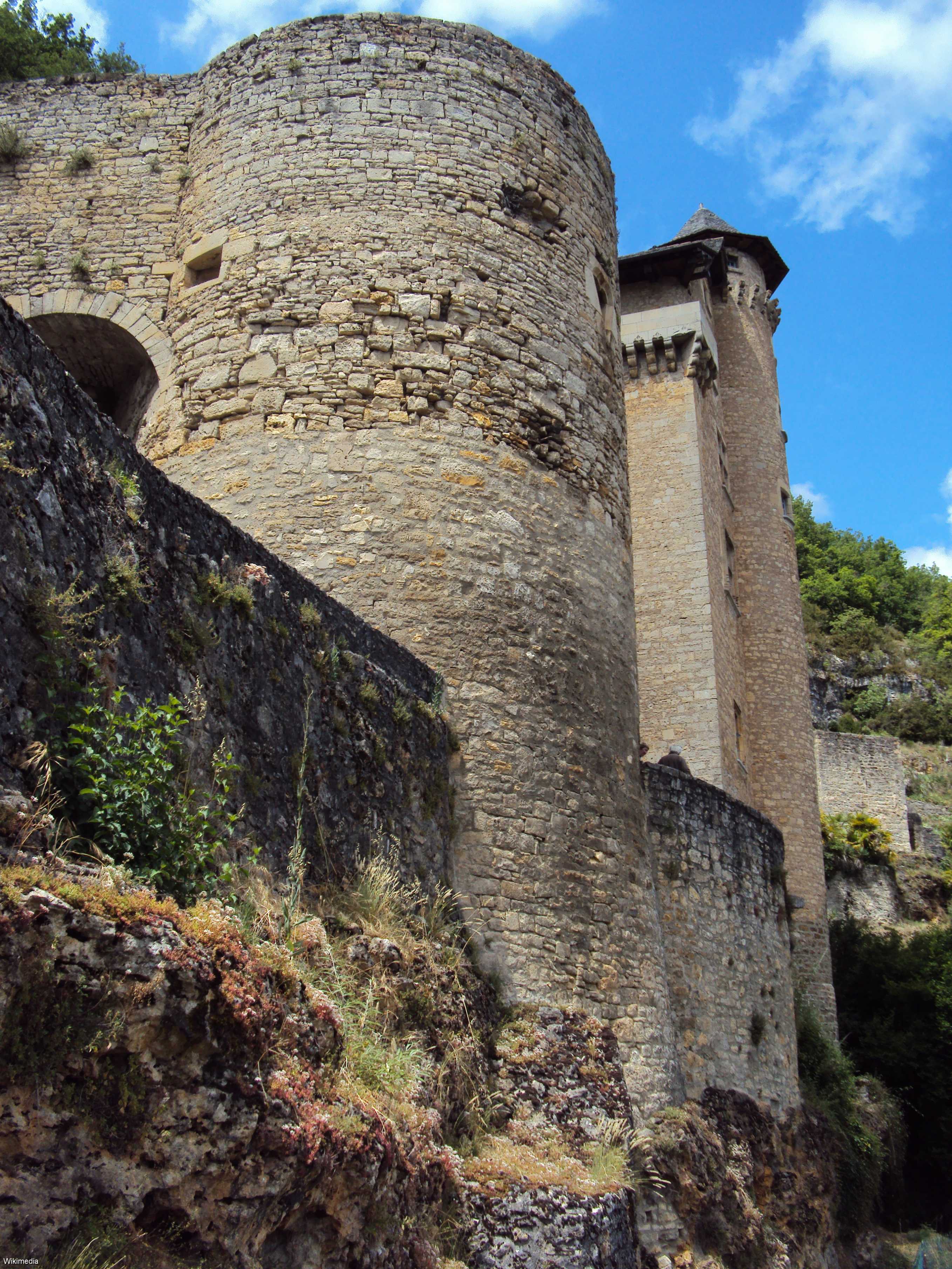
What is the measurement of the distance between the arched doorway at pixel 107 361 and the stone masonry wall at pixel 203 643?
3.69m

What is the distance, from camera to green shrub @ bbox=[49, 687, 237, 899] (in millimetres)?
3971

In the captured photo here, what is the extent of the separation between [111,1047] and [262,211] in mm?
7088

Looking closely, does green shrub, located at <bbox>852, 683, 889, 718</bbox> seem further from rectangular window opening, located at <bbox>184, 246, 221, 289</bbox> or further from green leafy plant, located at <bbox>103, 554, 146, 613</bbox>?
green leafy plant, located at <bbox>103, 554, 146, 613</bbox>

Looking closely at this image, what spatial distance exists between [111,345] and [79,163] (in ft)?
5.98

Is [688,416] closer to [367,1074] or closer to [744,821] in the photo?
[744,821]

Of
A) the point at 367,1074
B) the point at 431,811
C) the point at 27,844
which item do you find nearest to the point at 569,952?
the point at 431,811

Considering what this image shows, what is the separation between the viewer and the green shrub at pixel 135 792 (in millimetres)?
3971

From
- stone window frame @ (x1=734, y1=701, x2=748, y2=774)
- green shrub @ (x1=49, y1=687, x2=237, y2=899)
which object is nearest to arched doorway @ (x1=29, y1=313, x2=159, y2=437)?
green shrub @ (x1=49, y1=687, x2=237, y2=899)

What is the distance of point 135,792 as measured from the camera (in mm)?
4098

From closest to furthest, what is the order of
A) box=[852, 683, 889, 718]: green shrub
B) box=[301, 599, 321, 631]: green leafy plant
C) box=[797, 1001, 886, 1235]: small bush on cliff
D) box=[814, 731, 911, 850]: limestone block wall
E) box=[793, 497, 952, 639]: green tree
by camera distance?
1. box=[301, 599, 321, 631]: green leafy plant
2. box=[797, 1001, 886, 1235]: small bush on cliff
3. box=[814, 731, 911, 850]: limestone block wall
4. box=[852, 683, 889, 718]: green shrub
5. box=[793, 497, 952, 639]: green tree

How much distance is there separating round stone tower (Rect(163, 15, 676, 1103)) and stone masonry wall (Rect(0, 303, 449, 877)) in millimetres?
696

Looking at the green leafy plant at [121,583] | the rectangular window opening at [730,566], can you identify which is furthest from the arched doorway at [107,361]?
the rectangular window opening at [730,566]

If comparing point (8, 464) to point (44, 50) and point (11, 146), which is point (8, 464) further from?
point (44, 50)

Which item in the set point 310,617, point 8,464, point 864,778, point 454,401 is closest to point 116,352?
point 454,401
